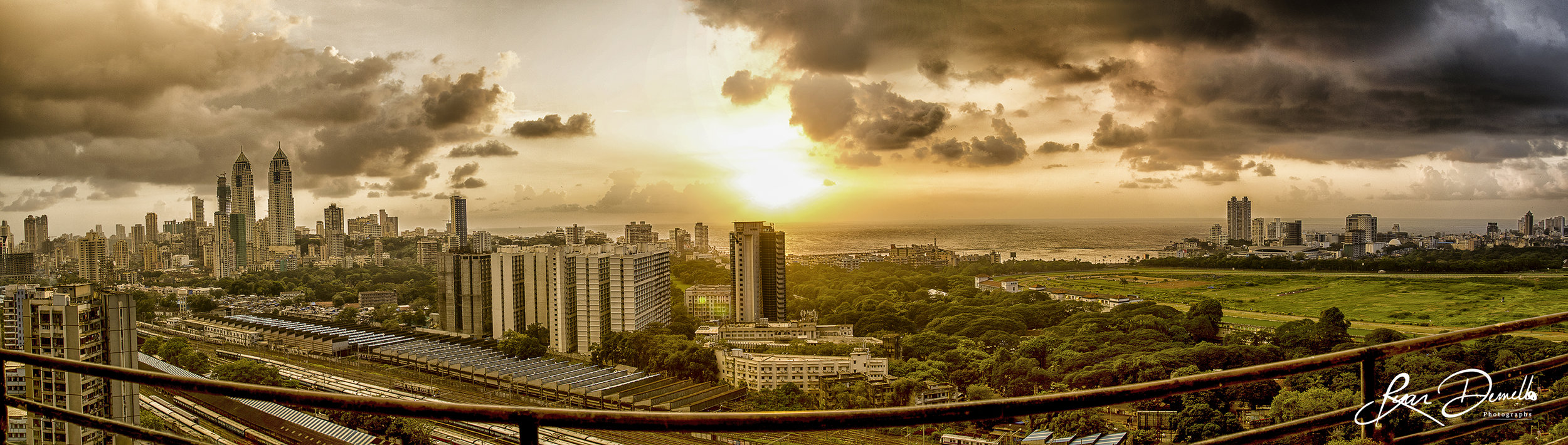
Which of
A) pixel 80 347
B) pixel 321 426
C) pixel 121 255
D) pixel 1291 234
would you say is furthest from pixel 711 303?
pixel 1291 234

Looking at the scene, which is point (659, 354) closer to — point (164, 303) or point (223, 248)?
point (164, 303)

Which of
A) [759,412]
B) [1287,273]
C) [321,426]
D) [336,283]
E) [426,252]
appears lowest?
[321,426]

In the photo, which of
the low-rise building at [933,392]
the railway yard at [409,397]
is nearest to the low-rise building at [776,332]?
the railway yard at [409,397]

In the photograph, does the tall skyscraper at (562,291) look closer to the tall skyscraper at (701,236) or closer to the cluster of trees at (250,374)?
the cluster of trees at (250,374)

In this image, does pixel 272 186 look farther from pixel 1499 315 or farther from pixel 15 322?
pixel 1499 315

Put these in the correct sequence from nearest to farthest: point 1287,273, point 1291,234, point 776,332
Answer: point 776,332 < point 1287,273 < point 1291,234

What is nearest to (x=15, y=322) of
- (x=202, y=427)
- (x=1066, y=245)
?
(x=202, y=427)

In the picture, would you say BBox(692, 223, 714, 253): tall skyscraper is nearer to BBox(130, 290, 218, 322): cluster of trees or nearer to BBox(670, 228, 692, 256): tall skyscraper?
BBox(670, 228, 692, 256): tall skyscraper
